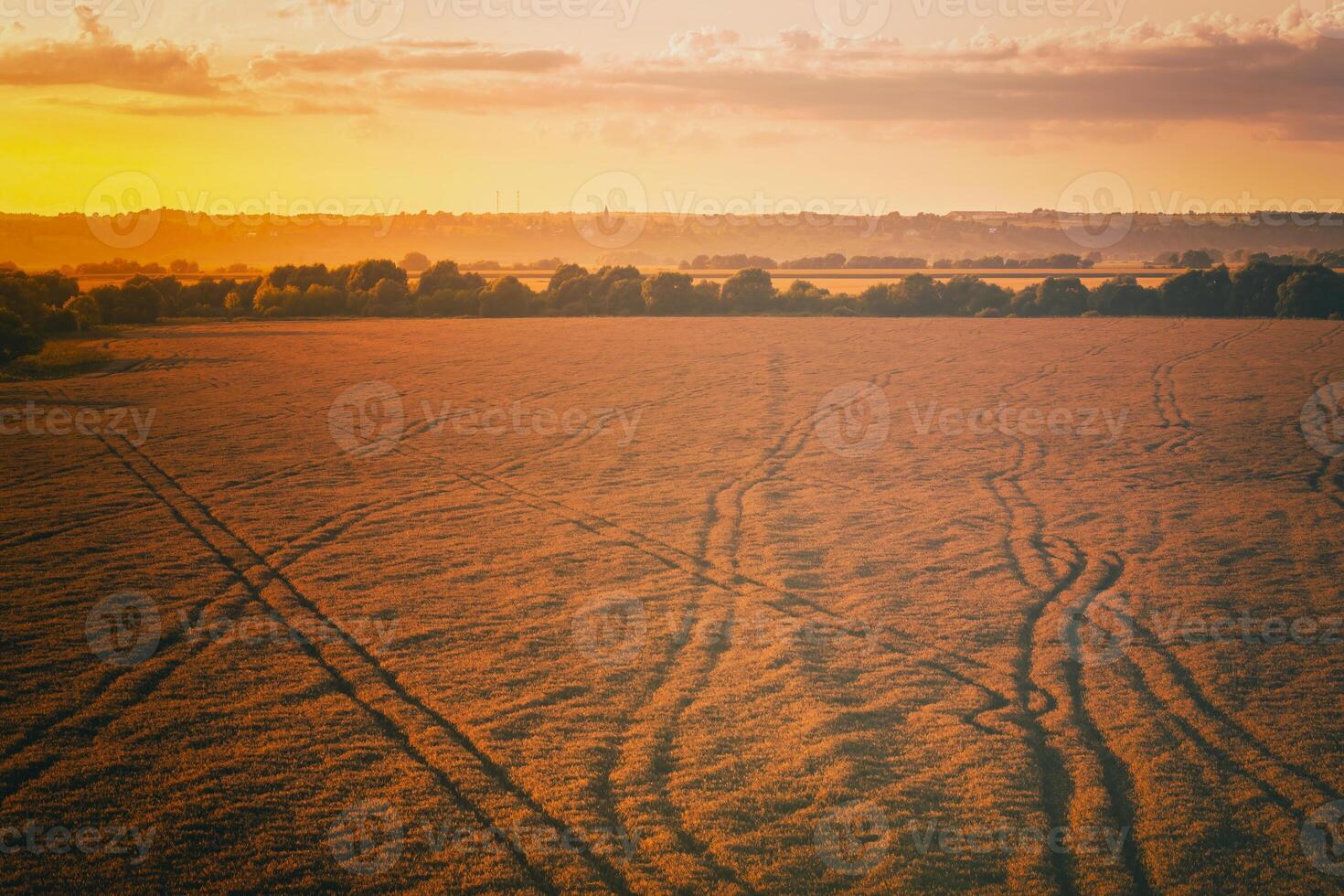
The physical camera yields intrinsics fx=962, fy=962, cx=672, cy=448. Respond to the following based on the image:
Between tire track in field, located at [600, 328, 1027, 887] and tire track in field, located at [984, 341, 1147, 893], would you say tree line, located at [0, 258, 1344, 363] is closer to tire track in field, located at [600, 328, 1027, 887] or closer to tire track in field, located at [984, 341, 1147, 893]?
tire track in field, located at [600, 328, 1027, 887]

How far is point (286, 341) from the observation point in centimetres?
4550

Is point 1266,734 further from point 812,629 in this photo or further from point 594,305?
point 594,305

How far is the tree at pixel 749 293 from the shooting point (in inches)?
2549

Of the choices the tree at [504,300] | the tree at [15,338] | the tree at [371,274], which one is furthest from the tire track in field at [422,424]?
the tree at [371,274]

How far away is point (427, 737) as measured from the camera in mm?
9109

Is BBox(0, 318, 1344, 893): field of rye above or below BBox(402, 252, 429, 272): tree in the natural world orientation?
below
